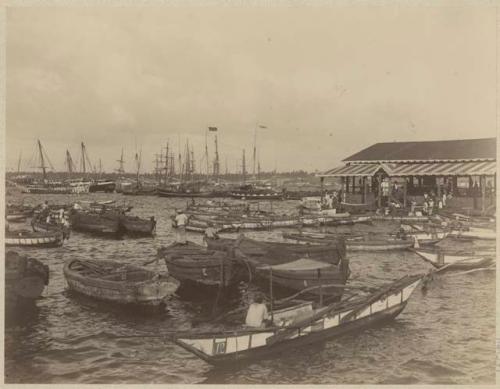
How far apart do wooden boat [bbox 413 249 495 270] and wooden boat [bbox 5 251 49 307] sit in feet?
50.8

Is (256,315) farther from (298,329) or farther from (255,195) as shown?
(255,195)

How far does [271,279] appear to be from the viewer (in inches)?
592

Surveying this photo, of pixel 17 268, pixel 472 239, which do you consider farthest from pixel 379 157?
pixel 17 268

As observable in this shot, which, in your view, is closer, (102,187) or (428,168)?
(428,168)

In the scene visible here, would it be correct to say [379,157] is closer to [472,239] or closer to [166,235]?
[472,239]

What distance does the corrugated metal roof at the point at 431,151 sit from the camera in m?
41.4

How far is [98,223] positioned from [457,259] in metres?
27.1

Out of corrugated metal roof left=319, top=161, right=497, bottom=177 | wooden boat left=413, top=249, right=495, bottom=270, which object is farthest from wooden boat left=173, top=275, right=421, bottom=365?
corrugated metal roof left=319, top=161, right=497, bottom=177

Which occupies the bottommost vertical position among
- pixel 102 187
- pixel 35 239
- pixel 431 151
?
pixel 35 239

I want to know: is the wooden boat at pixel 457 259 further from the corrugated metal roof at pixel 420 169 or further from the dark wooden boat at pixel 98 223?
the dark wooden boat at pixel 98 223

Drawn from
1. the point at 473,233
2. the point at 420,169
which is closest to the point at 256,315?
the point at 473,233

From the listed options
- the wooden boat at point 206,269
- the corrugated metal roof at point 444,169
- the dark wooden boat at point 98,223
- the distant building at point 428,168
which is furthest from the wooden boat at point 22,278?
the distant building at point 428,168

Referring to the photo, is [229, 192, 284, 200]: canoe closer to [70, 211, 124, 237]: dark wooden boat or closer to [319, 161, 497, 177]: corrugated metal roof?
[319, 161, 497, 177]: corrugated metal roof

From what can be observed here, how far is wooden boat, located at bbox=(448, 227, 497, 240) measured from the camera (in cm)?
3138
